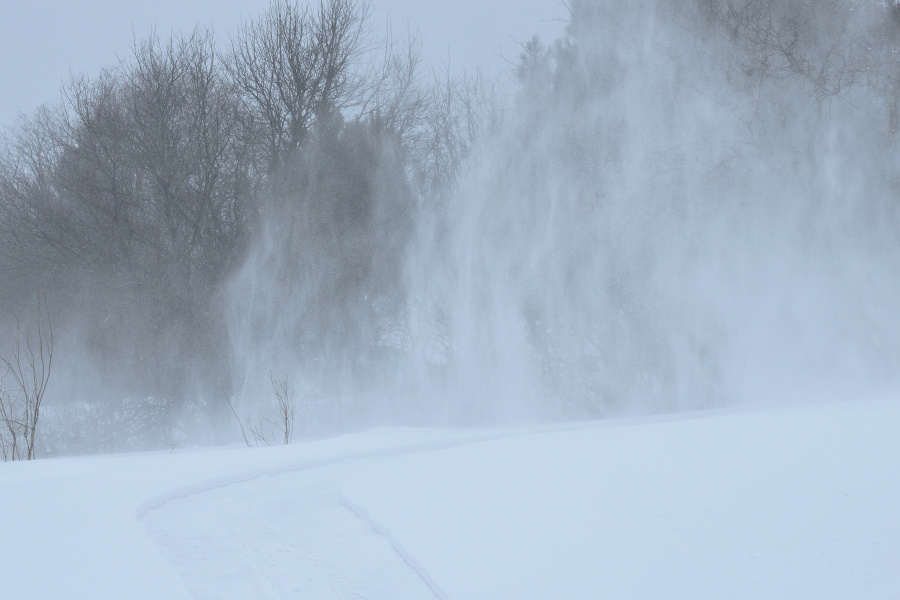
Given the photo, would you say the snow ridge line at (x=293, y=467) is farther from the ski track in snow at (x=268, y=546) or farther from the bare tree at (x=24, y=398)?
the bare tree at (x=24, y=398)

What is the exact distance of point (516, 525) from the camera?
381 cm

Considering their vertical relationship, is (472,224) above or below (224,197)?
below

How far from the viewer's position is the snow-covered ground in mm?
3014

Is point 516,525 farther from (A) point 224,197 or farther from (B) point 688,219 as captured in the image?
(A) point 224,197

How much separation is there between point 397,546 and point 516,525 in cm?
56

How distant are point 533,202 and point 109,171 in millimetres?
Answer: 8443

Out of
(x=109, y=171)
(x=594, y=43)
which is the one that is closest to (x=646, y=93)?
(x=594, y=43)

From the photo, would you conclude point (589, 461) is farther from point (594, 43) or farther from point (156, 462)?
point (594, 43)

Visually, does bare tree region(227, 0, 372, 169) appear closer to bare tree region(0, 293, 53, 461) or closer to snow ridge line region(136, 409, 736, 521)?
bare tree region(0, 293, 53, 461)

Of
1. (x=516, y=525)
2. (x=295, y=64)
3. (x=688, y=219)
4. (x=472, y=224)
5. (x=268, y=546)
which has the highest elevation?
(x=295, y=64)

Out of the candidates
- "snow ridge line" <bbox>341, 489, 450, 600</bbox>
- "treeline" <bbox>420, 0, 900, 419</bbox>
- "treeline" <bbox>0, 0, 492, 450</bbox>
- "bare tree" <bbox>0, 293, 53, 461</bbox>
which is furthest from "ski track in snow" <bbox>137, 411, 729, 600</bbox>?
"treeline" <bbox>0, 0, 492, 450</bbox>

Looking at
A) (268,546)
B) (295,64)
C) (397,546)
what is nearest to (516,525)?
(397,546)

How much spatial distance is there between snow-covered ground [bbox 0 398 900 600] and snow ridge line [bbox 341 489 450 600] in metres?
0.01

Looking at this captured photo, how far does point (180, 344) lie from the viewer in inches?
585
